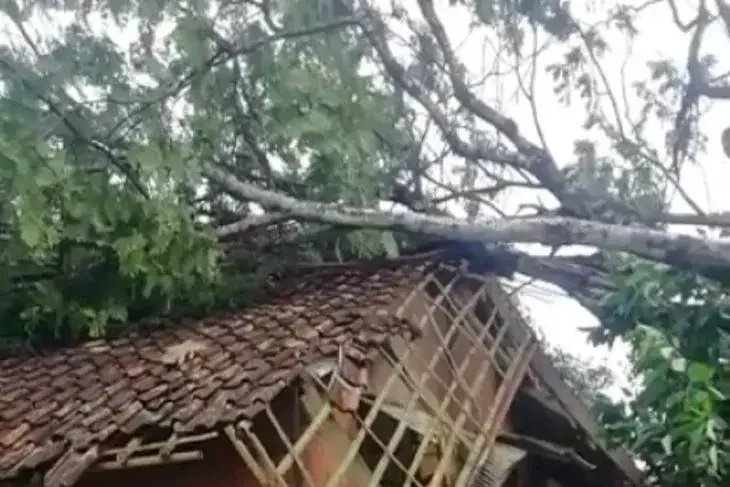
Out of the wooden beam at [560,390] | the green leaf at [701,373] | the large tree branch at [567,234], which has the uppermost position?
the large tree branch at [567,234]

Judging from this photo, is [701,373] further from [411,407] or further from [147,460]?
[147,460]

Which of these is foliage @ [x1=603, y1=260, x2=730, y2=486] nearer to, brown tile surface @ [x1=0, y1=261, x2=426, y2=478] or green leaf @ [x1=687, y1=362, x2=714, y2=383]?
green leaf @ [x1=687, y1=362, x2=714, y2=383]

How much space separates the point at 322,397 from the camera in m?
3.86

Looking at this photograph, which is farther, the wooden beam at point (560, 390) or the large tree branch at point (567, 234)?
the wooden beam at point (560, 390)

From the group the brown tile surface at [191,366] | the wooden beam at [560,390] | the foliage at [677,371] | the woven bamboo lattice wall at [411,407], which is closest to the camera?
the brown tile surface at [191,366]

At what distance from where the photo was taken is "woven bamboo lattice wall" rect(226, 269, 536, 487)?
380 centimetres

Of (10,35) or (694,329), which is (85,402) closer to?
(10,35)

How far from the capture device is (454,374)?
4852mm

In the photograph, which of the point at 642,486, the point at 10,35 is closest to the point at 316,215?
the point at 10,35

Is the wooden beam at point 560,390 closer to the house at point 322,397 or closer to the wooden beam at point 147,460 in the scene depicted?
the house at point 322,397

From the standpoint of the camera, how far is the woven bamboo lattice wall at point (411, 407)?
380 cm

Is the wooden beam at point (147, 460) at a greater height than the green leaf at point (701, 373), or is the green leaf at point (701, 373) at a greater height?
the green leaf at point (701, 373)

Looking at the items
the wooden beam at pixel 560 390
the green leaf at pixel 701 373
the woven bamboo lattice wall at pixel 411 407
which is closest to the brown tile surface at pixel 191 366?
the woven bamboo lattice wall at pixel 411 407

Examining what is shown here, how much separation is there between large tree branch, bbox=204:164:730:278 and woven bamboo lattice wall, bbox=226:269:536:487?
43 cm
